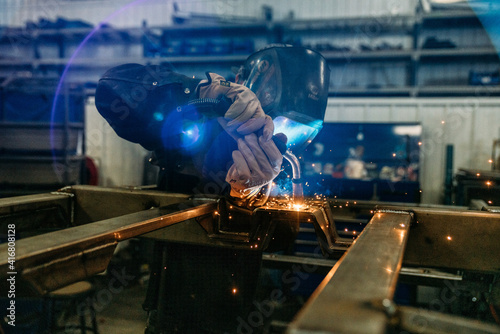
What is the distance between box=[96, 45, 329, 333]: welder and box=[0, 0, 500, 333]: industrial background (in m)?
2.17

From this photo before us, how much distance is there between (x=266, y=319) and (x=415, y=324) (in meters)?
3.68

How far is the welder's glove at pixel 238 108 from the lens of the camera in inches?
62.5

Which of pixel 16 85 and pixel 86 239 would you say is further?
pixel 16 85

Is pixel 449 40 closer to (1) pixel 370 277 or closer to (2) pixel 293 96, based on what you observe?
(2) pixel 293 96

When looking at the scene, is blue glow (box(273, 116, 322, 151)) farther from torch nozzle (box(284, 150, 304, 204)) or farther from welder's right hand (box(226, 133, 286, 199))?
welder's right hand (box(226, 133, 286, 199))

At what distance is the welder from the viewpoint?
1.63 m

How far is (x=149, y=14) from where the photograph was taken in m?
9.44

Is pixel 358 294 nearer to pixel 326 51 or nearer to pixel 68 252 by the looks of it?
pixel 68 252

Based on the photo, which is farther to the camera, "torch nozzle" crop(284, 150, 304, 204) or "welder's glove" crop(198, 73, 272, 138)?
"torch nozzle" crop(284, 150, 304, 204)

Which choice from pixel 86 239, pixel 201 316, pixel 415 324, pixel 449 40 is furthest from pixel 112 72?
pixel 449 40

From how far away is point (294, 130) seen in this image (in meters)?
2.01

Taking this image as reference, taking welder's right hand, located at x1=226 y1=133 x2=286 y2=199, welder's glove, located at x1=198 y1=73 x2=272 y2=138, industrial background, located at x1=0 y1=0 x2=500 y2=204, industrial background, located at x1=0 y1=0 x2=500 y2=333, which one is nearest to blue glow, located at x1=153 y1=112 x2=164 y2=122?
welder's glove, located at x1=198 y1=73 x2=272 y2=138

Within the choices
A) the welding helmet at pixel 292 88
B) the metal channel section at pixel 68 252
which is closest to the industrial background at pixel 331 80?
the welding helmet at pixel 292 88

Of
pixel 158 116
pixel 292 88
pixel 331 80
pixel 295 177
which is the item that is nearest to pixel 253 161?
pixel 295 177
